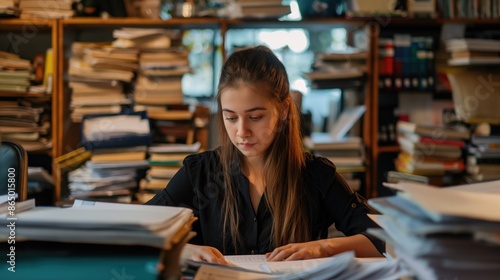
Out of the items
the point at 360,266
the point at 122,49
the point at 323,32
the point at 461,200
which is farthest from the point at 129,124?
the point at 461,200

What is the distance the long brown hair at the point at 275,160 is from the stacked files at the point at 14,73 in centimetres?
173

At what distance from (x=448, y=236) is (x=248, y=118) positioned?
85cm

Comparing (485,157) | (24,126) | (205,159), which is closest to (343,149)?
(485,157)

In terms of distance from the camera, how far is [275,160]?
5.81ft

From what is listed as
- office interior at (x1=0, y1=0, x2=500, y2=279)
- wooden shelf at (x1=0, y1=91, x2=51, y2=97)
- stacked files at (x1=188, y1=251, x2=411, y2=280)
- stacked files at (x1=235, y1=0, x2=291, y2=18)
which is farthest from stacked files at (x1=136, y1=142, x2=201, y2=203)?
stacked files at (x1=188, y1=251, x2=411, y2=280)

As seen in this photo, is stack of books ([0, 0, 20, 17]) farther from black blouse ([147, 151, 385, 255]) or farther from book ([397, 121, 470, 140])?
book ([397, 121, 470, 140])

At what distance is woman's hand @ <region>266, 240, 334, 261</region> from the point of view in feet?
4.46

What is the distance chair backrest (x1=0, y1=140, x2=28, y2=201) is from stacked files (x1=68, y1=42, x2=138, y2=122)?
1.39m

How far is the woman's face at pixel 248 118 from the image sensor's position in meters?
1.63

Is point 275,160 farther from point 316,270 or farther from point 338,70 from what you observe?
point 338,70

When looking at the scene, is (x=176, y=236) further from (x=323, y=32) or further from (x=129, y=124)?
(x=323, y=32)

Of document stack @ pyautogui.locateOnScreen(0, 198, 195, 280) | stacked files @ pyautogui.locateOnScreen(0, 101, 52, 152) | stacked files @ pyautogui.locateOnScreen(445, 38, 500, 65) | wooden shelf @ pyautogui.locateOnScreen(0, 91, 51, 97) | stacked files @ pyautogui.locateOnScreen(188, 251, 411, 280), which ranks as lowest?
stacked files @ pyautogui.locateOnScreen(0, 101, 52, 152)

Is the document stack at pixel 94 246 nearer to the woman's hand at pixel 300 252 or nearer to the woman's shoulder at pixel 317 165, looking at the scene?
the woman's hand at pixel 300 252

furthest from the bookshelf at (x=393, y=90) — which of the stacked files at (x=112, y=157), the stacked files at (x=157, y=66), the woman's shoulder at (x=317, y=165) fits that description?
the woman's shoulder at (x=317, y=165)
